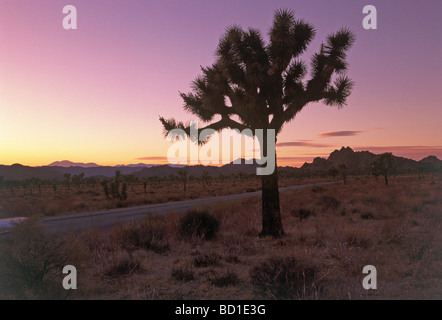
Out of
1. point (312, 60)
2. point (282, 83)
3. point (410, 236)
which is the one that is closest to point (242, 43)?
point (282, 83)

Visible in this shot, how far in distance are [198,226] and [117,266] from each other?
3.83 m

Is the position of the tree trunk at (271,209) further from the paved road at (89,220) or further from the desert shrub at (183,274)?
the desert shrub at (183,274)

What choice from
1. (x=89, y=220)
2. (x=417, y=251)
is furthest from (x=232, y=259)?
(x=89, y=220)

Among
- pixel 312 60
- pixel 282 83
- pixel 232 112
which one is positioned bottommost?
pixel 232 112

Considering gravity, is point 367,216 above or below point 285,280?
below

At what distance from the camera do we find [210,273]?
22.2ft

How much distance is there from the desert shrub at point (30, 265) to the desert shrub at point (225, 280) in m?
2.45

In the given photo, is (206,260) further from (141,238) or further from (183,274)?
(141,238)

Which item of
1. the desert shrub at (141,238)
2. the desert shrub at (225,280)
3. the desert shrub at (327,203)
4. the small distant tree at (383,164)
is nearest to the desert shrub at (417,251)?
the desert shrub at (225,280)

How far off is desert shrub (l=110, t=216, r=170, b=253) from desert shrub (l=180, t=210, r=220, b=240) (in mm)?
628

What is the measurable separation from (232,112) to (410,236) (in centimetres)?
648

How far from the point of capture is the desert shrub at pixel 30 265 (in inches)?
210

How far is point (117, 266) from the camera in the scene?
6.77 meters
